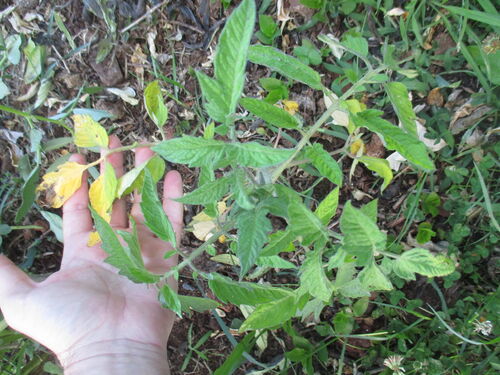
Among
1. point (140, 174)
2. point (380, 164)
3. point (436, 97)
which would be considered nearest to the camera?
point (380, 164)

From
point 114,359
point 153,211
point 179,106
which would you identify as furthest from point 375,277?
point 179,106

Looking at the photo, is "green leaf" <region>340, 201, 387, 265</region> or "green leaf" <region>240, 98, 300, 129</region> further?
"green leaf" <region>240, 98, 300, 129</region>

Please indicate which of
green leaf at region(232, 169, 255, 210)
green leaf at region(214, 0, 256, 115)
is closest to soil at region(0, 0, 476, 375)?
green leaf at region(232, 169, 255, 210)

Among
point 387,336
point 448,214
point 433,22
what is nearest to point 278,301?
point 387,336

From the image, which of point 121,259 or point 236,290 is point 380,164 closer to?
point 236,290

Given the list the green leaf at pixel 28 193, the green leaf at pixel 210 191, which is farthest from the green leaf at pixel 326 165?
the green leaf at pixel 28 193

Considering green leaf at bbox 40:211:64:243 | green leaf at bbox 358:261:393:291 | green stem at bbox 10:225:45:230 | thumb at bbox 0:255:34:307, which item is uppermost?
green leaf at bbox 358:261:393:291

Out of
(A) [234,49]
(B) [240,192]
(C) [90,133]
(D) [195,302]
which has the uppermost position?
(A) [234,49]

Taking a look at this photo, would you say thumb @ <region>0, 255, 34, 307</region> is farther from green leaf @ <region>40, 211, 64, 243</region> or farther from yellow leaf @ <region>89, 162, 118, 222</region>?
green leaf @ <region>40, 211, 64, 243</region>
